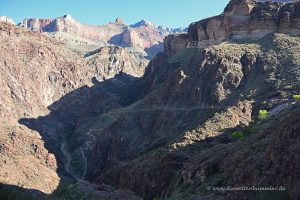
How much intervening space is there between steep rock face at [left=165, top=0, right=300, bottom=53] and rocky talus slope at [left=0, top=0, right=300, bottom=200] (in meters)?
0.22

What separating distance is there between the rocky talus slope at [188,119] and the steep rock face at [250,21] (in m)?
0.22

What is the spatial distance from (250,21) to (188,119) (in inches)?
1149

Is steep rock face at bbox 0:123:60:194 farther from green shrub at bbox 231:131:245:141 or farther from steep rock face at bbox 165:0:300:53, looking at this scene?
steep rock face at bbox 165:0:300:53

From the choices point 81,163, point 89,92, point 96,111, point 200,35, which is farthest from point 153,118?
point 89,92

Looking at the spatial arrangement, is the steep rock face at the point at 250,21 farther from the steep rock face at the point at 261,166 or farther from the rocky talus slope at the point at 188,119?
the steep rock face at the point at 261,166

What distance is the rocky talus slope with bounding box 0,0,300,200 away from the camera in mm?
33488

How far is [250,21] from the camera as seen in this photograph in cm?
9838

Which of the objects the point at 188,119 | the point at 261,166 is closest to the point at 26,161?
the point at 188,119

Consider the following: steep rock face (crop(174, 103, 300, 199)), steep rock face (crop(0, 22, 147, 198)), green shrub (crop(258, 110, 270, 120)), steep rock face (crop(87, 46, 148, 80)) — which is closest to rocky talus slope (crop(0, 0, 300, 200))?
steep rock face (crop(174, 103, 300, 199))

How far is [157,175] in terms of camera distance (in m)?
55.8

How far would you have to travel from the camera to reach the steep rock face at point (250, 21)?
93875 millimetres

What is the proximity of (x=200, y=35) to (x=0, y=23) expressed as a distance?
6521cm

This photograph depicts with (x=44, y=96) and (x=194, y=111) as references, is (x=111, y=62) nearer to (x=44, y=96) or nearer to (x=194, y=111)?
(x=44, y=96)

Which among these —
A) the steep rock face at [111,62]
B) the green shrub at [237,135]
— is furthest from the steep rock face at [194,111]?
the steep rock face at [111,62]
